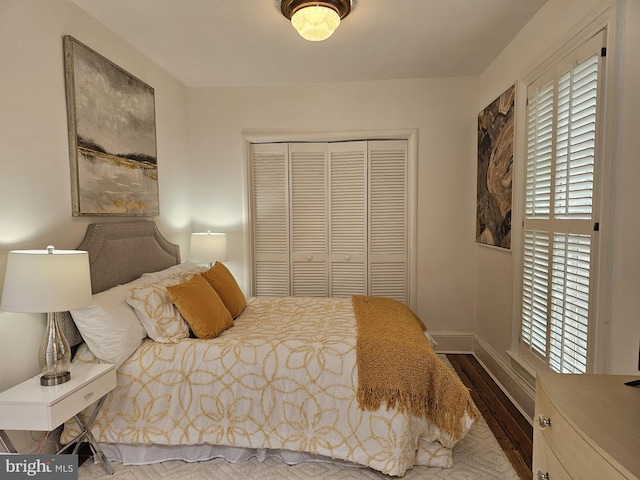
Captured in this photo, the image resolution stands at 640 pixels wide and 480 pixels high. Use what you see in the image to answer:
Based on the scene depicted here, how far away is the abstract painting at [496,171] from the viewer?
2.84 meters

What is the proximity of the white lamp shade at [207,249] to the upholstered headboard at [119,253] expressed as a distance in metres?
0.29

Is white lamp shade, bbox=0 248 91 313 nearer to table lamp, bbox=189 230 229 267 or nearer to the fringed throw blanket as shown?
the fringed throw blanket

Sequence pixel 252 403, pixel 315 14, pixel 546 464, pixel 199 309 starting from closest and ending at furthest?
pixel 546 464
pixel 252 403
pixel 315 14
pixel 199 309

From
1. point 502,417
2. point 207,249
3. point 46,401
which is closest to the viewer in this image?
point 46,401

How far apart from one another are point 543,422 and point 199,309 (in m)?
1.84

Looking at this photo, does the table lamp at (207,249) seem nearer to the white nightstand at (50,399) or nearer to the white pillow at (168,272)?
the white pillow at (168,272)

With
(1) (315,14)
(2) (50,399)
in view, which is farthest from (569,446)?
(1) (315,14)

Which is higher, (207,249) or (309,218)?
(309,218)

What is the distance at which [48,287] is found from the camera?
1631 millimetres

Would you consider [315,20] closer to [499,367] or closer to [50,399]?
[50,399]

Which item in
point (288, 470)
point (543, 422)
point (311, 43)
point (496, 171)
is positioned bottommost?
point (288, 470)

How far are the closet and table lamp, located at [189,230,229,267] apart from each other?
558 millimetres

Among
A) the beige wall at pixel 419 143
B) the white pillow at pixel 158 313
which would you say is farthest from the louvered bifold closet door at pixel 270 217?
the white pillow at pixel 158 313

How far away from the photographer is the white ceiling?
7.77ft
